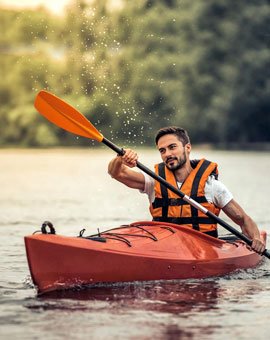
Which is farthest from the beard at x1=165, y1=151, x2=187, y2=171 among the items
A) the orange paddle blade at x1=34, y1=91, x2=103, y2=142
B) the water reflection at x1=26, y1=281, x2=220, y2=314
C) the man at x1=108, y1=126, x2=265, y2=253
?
the water reflection at x1=26, y1=281, x2=220, y2=314

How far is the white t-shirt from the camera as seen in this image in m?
8.21

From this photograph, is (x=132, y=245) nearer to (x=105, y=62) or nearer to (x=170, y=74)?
(x=170, y=74)

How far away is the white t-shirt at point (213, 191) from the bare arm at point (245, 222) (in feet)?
0.17

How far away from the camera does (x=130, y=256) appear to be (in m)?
7.51

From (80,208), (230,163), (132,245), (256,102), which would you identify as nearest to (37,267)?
(132,245)

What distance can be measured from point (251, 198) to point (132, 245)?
34.9 feet

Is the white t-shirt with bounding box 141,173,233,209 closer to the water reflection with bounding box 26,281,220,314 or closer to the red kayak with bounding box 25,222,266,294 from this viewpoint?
the red kayak with bounding box 25,222,266,294

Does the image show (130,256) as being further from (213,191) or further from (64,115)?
(64,115)

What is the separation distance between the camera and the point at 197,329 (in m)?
6.29

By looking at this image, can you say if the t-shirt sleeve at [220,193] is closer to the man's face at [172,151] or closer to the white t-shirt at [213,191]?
the white t-shirt at [213,191]

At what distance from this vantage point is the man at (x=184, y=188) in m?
8.09

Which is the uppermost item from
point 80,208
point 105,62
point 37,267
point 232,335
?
point 105,62

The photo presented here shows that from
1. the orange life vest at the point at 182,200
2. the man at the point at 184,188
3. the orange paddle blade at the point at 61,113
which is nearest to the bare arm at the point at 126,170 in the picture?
the man at the point at 184,188

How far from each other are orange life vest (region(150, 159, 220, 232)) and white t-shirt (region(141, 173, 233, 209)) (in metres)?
0.05
